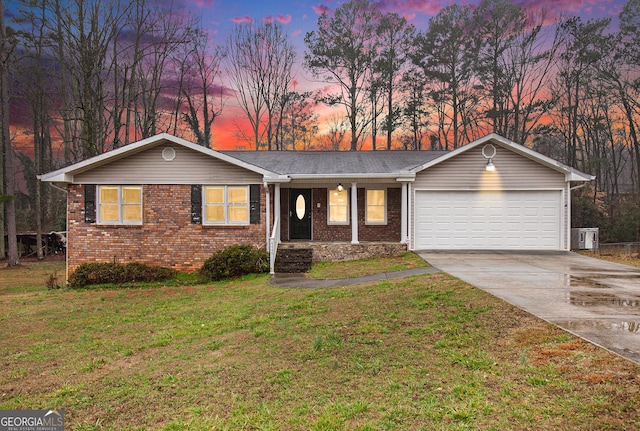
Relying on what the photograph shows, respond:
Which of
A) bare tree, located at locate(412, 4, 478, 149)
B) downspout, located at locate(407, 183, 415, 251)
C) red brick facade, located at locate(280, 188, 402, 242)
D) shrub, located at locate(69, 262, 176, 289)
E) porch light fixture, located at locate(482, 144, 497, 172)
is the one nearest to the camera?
shrub, located at locate(69, 262, 176, 289)

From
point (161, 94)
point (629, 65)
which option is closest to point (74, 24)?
point (161, 94)

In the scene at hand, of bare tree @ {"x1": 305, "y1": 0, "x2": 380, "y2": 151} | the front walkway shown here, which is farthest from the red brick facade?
bare tree @ {"x1": 305, "y1": 0, "x2": 380, "y2": 151}

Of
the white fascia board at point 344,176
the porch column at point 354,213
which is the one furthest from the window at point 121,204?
the porch column at point 354,213

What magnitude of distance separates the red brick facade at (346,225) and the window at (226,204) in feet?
7.44

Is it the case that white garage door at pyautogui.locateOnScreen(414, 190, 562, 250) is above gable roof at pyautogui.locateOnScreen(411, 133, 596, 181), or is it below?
below

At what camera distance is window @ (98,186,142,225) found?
1245cm

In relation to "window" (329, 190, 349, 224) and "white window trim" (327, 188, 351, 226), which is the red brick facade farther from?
"window" (329, 190, 349, 224)

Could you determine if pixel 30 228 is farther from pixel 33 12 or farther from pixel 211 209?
pixel 211 209

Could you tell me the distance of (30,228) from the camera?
83.1ft

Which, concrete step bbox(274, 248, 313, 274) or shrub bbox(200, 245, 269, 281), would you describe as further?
concrete step bbox(274, 248, 313, 274)

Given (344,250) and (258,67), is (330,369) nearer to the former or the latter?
(344,250)

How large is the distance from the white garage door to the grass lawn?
628 centimetres

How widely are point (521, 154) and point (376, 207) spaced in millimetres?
5360

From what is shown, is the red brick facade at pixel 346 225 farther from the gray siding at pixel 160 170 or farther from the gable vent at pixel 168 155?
the gable vent at pixel 168 155
